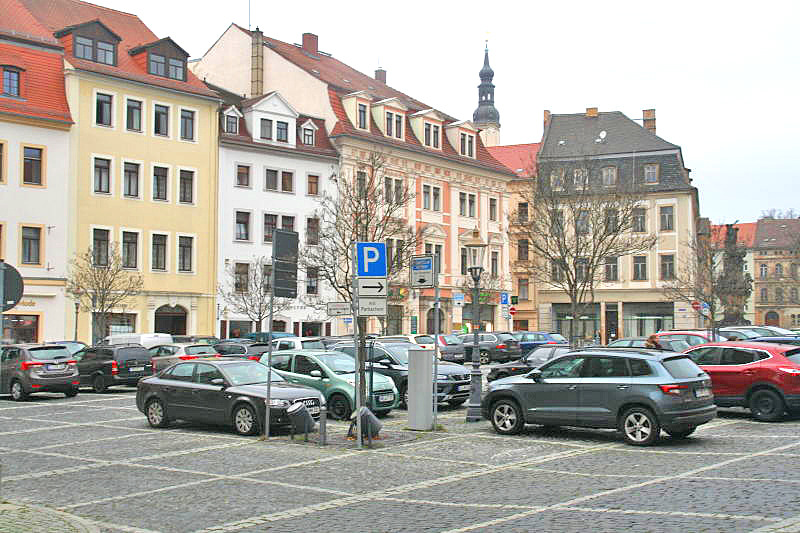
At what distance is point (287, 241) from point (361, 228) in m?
24.9

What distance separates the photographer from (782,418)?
19.9m

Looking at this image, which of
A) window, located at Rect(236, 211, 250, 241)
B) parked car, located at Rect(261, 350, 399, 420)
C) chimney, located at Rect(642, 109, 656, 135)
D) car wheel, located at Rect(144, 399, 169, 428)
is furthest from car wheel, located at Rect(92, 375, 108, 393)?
chimney, located at Rect(642, 109, 656, 135)

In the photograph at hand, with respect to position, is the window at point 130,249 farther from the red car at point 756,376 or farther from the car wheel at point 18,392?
the red car at point 756,376

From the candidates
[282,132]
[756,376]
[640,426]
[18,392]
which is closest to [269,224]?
[282,132]

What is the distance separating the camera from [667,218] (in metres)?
73.6

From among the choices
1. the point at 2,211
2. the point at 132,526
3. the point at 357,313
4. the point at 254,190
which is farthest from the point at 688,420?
the point at 254,190

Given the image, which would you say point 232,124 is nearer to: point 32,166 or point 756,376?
point 32,166

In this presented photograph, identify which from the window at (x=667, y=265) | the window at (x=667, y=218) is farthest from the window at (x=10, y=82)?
the window at (x=667, y=218)

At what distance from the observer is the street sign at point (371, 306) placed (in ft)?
54.1

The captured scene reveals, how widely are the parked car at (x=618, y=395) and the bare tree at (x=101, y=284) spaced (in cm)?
2887

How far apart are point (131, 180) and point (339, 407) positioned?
102 ft

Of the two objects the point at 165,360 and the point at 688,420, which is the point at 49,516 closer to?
the point at 688,420

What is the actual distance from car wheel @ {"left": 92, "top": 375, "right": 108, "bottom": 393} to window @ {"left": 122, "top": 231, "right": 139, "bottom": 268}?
683 inches

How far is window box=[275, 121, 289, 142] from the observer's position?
54.8 metres
